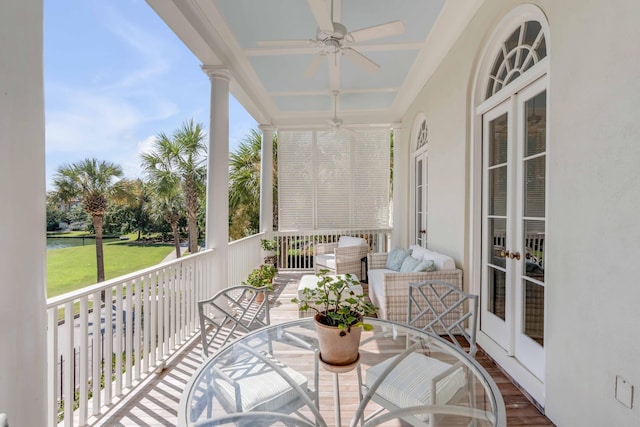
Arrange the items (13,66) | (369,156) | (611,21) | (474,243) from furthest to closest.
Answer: (369,156)
(474,243)
(611,21)
(13,66)

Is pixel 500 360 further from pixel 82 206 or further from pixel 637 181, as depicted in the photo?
pixel 82 206

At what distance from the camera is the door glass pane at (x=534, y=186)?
2084mm

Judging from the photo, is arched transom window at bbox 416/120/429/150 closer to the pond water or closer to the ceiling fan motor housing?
the ceiling fan motor housing

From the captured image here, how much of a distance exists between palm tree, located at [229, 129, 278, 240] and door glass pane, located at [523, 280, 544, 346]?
7.69m

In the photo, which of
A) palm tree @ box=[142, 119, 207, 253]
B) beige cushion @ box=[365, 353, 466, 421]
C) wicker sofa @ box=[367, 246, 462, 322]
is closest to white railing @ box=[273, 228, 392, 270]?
wicker sofa @ box=[367, 246, 462, 322]

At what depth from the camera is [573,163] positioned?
1.68m

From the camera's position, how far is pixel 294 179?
6.47 meters

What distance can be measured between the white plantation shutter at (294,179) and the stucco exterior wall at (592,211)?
4884mm

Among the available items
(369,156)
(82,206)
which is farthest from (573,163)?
(82,206)

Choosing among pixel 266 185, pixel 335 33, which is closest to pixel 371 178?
pixel 266 185

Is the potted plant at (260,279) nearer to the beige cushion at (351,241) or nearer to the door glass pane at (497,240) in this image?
the beige cushion at (351,241)

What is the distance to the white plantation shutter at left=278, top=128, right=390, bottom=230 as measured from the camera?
6.46 meters

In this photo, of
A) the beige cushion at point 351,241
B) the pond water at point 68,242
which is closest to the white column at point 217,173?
the beige cushion at point 351,241

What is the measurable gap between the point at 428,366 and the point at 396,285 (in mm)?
1443
